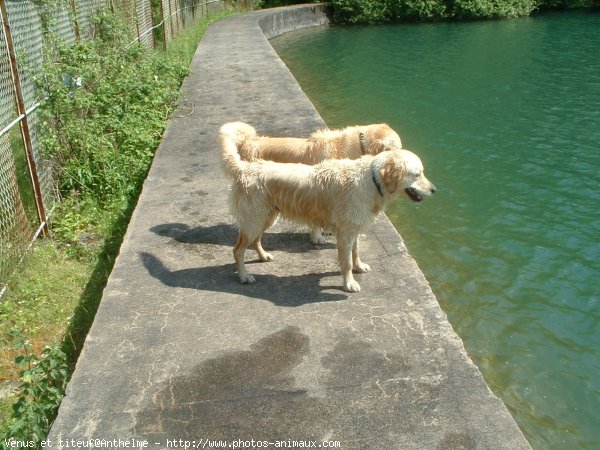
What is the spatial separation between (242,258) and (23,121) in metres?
3.56

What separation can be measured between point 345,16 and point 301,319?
32623 mm

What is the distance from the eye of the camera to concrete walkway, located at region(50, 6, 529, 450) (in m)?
4.00

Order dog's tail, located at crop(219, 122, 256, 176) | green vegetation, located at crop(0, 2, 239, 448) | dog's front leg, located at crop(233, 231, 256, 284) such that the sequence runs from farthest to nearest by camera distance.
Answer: dog's tail, located at crop(219, 122, 256, 176), dog's front leg, located at crop(233, 231, 256, 284), green vegetation, located at crop(0, 2, 239, 448)

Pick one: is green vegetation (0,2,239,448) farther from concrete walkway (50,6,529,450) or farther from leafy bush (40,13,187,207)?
concrete walkway (50,6,529,450)

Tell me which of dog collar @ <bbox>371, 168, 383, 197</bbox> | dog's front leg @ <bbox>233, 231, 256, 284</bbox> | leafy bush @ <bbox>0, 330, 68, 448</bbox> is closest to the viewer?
leafy bush @ <bbox>0, 330, 68, 448</bbox>

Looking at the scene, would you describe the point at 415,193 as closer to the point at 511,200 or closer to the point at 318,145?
the point at 318,145

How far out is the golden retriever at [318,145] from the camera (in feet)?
21.9

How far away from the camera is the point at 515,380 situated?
6023mm

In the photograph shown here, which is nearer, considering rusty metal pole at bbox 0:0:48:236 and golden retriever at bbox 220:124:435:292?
golden retriever at bbox 220:124:435:292

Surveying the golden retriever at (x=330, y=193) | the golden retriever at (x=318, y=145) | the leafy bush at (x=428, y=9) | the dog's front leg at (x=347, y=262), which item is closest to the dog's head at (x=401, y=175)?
the golden retriever at (x=330, y=193)

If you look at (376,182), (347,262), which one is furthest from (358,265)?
(376,182)

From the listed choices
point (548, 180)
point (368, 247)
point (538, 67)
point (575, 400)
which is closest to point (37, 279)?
A: point (368, 247)

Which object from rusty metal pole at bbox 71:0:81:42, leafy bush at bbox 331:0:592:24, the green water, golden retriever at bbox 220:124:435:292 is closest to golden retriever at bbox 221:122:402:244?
golden retriever at bbox 220:124:435:292

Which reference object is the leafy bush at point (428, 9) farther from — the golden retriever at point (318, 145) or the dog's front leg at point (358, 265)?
the dog's front leg at point (358, 265)
